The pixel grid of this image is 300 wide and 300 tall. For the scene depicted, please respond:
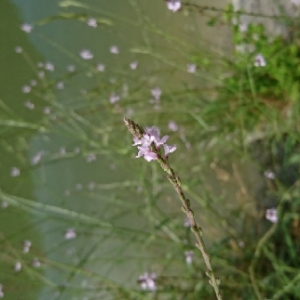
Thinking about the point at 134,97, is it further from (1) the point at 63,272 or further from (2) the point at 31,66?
(1) the point at 63,272

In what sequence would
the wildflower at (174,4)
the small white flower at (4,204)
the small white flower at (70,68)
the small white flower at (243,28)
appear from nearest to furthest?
the wildflower at (174,4) < the small white flower at (243,28) < the small white flower at (4,204) < the small white flower at (70,68)

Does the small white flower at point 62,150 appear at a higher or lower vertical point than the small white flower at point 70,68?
lower

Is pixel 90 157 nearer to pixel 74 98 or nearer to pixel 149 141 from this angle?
pixel 74 98

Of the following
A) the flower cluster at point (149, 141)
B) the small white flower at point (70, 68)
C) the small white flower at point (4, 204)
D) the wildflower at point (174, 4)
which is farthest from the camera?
the small white flower at point (70, 68)

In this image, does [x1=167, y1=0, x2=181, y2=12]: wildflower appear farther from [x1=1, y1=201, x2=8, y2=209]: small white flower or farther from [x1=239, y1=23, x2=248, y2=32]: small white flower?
[x1=1, y1=201, x2=8, y2=209]: small white flower

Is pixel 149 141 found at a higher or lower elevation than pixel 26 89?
lower

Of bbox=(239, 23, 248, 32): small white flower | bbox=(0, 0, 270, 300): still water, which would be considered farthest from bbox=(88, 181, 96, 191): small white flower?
bbox=(239, 23, 248, 32): small white flower

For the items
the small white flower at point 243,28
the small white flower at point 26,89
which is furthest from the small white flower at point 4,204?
the small white flower at point 243,28

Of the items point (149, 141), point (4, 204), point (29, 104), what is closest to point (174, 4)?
point (149, 141)

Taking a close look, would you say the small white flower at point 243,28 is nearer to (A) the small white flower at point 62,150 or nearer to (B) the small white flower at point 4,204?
(A) the small white flower at point 62,150

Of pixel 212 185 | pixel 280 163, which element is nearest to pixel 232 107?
pixel 280 163

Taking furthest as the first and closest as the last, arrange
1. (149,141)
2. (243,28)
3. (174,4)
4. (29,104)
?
(29,104)
(243,28)
(174,4)
(149,141)
